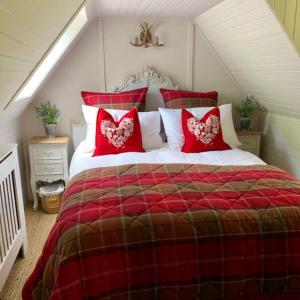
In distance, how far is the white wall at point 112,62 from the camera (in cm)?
301

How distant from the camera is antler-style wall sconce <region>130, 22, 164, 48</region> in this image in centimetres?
303

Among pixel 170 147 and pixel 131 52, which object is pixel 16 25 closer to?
pixel 170 147

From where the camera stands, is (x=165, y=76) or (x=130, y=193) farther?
(x=165, y=76)

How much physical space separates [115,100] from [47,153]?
801 mm

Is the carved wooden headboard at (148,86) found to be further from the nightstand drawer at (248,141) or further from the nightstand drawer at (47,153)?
the nightstand drawer at (248,141)

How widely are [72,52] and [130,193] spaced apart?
1.93 m

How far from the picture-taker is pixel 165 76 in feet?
10.3

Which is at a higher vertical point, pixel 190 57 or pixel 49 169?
pixel 190 57

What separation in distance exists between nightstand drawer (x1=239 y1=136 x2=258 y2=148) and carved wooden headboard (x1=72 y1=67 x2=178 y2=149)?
882 millimetres

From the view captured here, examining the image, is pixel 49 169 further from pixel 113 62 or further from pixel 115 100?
pixel 113 62

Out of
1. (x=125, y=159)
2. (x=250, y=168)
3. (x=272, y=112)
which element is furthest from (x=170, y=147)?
(x=272, y=112)

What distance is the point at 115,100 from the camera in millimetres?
2820

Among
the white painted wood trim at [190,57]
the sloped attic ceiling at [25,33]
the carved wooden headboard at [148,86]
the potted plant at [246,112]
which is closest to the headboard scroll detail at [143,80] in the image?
the carved wooden headboard at [148,86]

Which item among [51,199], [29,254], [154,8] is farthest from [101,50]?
[29,254]
